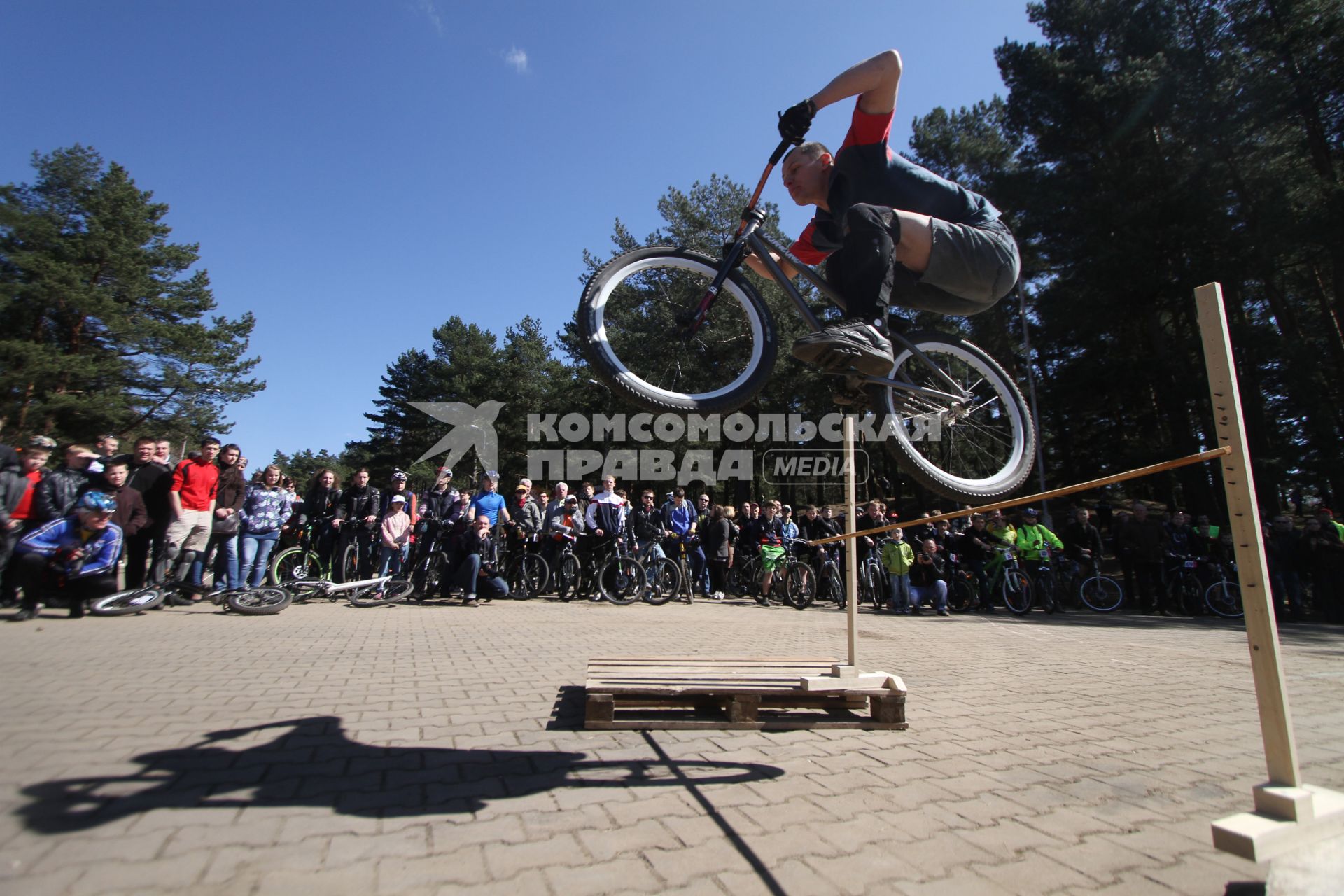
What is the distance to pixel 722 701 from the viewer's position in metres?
4.07

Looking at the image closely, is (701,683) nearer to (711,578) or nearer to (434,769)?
(434,769)

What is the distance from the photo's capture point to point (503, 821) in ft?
7.89

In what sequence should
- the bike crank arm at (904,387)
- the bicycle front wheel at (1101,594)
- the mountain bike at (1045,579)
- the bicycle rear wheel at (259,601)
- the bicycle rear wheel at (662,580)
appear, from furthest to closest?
the bicycle front wheel at (1101,594) → the mountain bike at (1045,579) → the bicycle rear wheel at (662,580) → the bicycle rear wheel at (259,601) → the bike crank arm at (904,387)

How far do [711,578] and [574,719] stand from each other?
31.2 feet

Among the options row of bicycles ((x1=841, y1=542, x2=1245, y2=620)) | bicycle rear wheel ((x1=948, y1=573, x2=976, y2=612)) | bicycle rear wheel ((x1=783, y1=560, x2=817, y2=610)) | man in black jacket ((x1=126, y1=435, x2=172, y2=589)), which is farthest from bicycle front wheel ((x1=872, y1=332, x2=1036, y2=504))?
man in black jacket ((x1=126, y1=435, x2=172, y2=589))

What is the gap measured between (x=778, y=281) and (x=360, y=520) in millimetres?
8777

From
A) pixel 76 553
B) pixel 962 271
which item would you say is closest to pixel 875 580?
pixel 962 271

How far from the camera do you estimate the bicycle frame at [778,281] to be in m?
3.31

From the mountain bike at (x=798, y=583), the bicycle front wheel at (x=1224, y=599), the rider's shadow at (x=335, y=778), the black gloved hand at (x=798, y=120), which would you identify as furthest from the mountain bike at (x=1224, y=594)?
the black gloved hand at (x=798, y=120)

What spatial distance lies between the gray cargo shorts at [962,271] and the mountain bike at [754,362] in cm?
27

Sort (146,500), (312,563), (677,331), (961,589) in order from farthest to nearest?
(961,589)
(312,563)
(146,500)
(677,331)

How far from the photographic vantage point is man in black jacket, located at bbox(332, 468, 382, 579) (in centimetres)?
1006

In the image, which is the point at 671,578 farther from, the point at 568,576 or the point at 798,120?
the point at 798,120

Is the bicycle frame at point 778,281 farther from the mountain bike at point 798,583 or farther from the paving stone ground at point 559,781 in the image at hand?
the mountain bike at point 798,583
